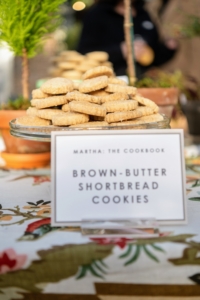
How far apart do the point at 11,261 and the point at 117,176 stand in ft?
0.61

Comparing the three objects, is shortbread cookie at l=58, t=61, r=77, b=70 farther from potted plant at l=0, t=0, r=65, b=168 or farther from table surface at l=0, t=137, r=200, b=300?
table surface at l=0, t=137, r=200, b=300

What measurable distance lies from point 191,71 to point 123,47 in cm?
139

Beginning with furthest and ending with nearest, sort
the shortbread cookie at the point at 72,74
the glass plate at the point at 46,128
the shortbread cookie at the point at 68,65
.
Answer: the shortbread cookie at the point at 68,65 < the shortbread cookie at the point at 72,74 < the glass plate at the point at 46,128

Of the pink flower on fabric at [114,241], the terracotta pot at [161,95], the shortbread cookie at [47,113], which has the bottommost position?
the pink flower on fabric at [114,241]

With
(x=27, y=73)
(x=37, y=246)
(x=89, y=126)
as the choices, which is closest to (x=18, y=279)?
(x=37, y=246)

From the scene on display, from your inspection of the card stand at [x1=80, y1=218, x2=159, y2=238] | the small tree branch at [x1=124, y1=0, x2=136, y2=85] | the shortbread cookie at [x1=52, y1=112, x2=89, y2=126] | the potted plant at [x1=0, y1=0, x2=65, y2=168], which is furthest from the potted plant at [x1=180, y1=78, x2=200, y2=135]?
the card stand at [x1=80, y1=218, x2=159, y2=238]

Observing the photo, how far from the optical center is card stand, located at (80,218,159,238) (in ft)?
1.90

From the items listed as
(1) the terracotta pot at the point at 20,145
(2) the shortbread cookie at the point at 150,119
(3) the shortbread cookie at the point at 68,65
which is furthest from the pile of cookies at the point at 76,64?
(2) the shortbread cookie at the point at 150,119

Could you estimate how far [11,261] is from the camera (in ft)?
1.78

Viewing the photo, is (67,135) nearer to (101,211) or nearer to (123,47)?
(101,211)

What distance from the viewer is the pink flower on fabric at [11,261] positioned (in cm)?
54

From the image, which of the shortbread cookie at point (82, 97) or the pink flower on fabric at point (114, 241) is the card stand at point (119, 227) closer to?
the pink flower on fabric at point (114, 241)

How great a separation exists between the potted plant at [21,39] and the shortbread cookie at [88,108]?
13.2 inches

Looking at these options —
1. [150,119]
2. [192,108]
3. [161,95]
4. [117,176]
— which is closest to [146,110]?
[150,119]
